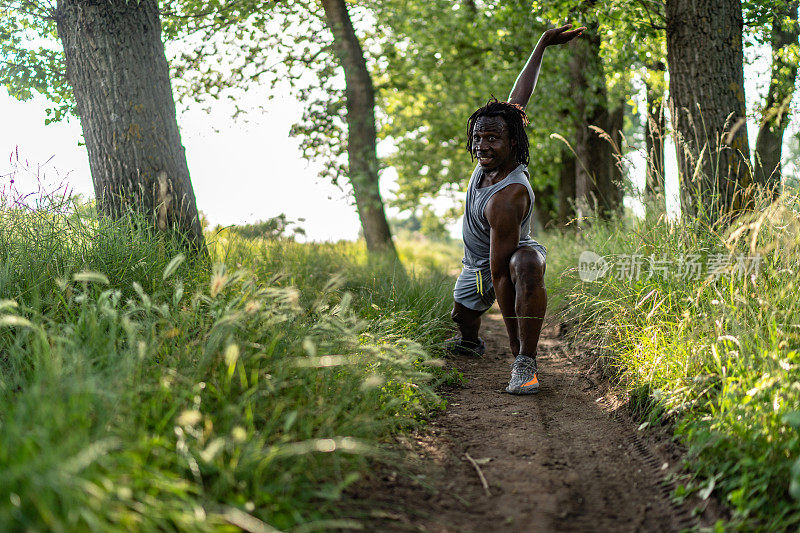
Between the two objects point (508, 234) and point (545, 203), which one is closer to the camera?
point (508, 234)

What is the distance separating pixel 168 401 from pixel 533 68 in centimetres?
377

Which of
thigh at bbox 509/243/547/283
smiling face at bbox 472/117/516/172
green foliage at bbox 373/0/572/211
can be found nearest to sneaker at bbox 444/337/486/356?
thigh at bbox 509/243/547/283

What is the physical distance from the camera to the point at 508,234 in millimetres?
4023

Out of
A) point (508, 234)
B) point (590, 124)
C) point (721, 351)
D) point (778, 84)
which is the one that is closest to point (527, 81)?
point (508, 234)

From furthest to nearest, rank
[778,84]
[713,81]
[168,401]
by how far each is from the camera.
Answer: [778,84] → [713,81] → [168,401]

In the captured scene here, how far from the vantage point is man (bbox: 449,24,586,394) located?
3.97 meters

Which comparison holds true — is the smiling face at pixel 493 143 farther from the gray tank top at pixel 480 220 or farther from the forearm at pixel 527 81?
the forearm at pixel 527 81

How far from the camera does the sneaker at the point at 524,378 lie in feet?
12.9

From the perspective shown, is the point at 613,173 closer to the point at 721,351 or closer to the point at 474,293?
the point at 474,293

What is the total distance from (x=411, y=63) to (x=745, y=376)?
1098cm

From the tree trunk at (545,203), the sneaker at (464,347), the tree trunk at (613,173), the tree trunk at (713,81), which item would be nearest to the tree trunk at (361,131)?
the tree trunk at (613,173)

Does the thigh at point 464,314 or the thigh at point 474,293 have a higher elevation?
the thigh at point 474,293

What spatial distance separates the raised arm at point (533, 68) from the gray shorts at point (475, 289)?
132cm

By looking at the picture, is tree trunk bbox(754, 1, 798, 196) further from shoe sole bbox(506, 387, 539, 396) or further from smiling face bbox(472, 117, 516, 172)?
shoe sole bbox(506, 387, 539, 396)
